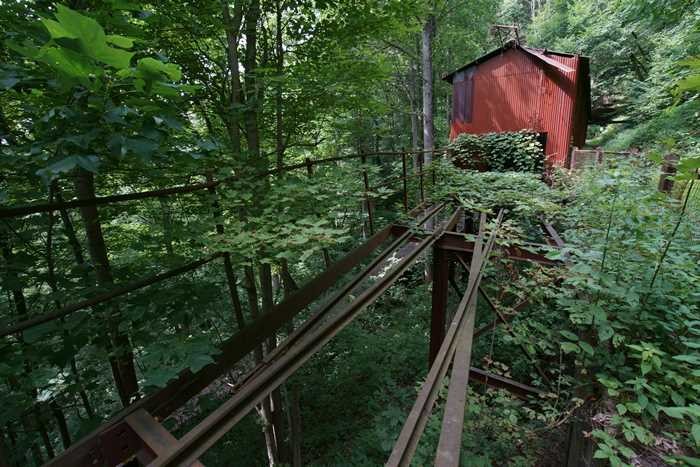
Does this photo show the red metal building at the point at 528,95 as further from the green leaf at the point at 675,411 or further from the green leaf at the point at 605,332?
the green leaf at the point at 675,411

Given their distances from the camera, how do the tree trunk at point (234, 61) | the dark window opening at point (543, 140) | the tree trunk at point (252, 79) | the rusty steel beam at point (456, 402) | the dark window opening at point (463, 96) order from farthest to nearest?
the dark window opening at point (463, 96) → the dark window opening at point (543, 140) → the tree trunk at point (252, 79) → the tree trunk at point (234, 61) → the rusty steel beam at point (456, 402)

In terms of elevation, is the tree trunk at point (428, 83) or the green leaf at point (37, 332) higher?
the tree trunk at point (428, 83)

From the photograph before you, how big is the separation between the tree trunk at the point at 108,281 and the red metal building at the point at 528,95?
11.2 metres

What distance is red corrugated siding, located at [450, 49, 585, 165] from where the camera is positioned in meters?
10.1

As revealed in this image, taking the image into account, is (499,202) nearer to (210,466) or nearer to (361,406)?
(361,406)

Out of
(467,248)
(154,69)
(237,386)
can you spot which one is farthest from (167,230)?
(467,248)

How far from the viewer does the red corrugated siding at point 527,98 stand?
1008 cm

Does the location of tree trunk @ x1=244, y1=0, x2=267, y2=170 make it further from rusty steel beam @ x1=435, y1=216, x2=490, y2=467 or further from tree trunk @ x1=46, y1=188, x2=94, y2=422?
rusty steel beam @ x1=435, y1=216, x2=490, y2=467

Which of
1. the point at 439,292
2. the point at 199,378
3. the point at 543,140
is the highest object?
the point at 543,140

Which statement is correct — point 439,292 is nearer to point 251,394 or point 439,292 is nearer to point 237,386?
point 237,386

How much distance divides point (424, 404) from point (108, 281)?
87.1 inches

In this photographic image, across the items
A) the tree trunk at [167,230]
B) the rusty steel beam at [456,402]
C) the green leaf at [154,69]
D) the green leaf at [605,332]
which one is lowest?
the green leaf at [605,332]

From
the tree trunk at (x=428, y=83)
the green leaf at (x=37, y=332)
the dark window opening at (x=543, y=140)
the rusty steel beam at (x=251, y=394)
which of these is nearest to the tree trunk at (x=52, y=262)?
the green leaf at (x=37, y=332)

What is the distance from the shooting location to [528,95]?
10750mm
